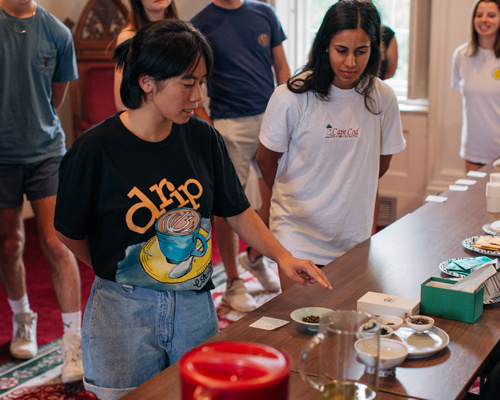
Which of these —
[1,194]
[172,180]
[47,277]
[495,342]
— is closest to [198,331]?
[172,180]

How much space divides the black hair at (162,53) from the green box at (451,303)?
0.78 m

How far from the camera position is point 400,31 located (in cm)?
525

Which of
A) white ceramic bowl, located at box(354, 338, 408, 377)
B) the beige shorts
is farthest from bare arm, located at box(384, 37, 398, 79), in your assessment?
white ceramic bowl, located at box(354, 338, 408, 377)

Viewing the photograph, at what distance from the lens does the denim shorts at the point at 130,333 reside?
5.33 ft

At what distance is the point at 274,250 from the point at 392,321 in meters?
0.37

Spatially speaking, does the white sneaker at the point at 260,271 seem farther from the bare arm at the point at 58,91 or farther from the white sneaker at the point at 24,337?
the bare arm at the point at 58,91

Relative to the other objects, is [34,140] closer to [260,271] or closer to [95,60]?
[260,271]

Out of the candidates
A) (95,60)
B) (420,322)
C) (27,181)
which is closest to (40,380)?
(27,181)

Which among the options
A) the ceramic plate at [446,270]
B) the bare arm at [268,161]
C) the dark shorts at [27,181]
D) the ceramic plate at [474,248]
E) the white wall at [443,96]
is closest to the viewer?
the ceramic plate at [446,270]

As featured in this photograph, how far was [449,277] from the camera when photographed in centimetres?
186

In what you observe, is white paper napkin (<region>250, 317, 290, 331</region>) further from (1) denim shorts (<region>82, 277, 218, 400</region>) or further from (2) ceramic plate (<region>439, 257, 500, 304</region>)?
(2) ceramic plate (<region>439, 257, 500, 304</region>)

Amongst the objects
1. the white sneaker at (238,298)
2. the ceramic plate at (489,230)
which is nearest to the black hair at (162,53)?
the ceramic plate at (489,230)

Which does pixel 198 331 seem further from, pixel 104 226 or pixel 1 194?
pixel 1 194

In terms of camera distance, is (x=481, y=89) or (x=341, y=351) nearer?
(x=341, y=351)
